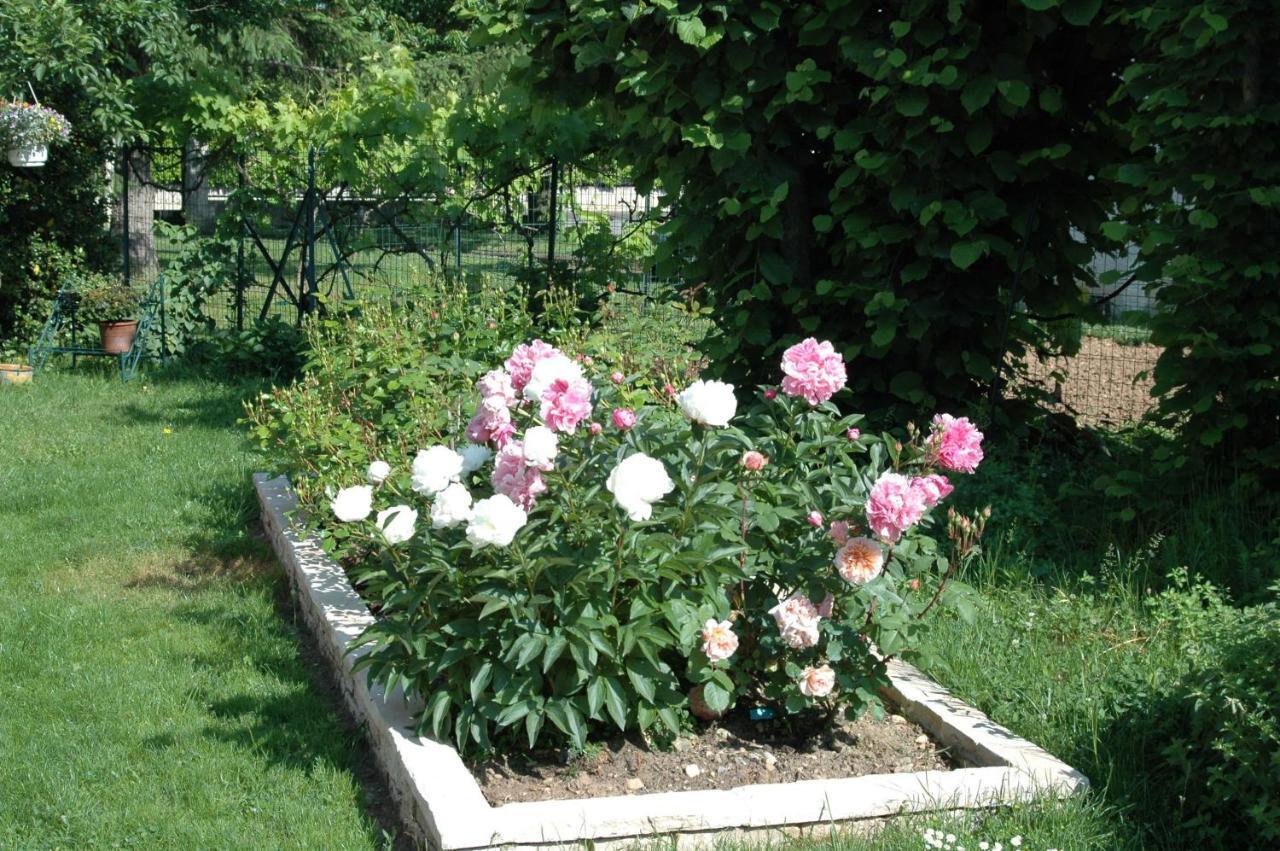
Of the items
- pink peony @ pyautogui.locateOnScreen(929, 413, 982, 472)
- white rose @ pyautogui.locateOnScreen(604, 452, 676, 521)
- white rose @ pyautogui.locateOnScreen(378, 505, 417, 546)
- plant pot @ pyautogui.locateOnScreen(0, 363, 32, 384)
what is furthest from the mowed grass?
plant pot @ pyautogui.locateOnScreen(0, 363, 32, 384)

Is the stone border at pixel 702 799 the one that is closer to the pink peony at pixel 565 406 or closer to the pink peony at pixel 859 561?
the pink peony at pixel 859 561

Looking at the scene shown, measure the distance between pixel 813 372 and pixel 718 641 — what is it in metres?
0.80

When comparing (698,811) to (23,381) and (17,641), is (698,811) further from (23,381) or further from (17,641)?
(23,381)

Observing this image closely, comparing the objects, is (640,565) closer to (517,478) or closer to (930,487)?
(517,478)

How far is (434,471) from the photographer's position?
11.2 ft

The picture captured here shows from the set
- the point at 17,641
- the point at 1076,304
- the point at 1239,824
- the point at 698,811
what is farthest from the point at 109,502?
the point at 1239,824

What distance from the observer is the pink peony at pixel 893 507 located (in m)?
3.29

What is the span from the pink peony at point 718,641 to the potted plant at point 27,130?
8.84 metres

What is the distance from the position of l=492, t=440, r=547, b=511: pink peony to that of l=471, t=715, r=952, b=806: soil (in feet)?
2.52

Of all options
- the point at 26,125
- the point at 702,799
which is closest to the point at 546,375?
the point at 702,799

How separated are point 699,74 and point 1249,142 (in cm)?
239

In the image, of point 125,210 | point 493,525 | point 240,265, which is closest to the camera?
point 493,525

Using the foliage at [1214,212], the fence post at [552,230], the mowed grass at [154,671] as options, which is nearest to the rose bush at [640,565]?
the mowed grass at [154,671]

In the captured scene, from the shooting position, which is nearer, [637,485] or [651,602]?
[637,485]
